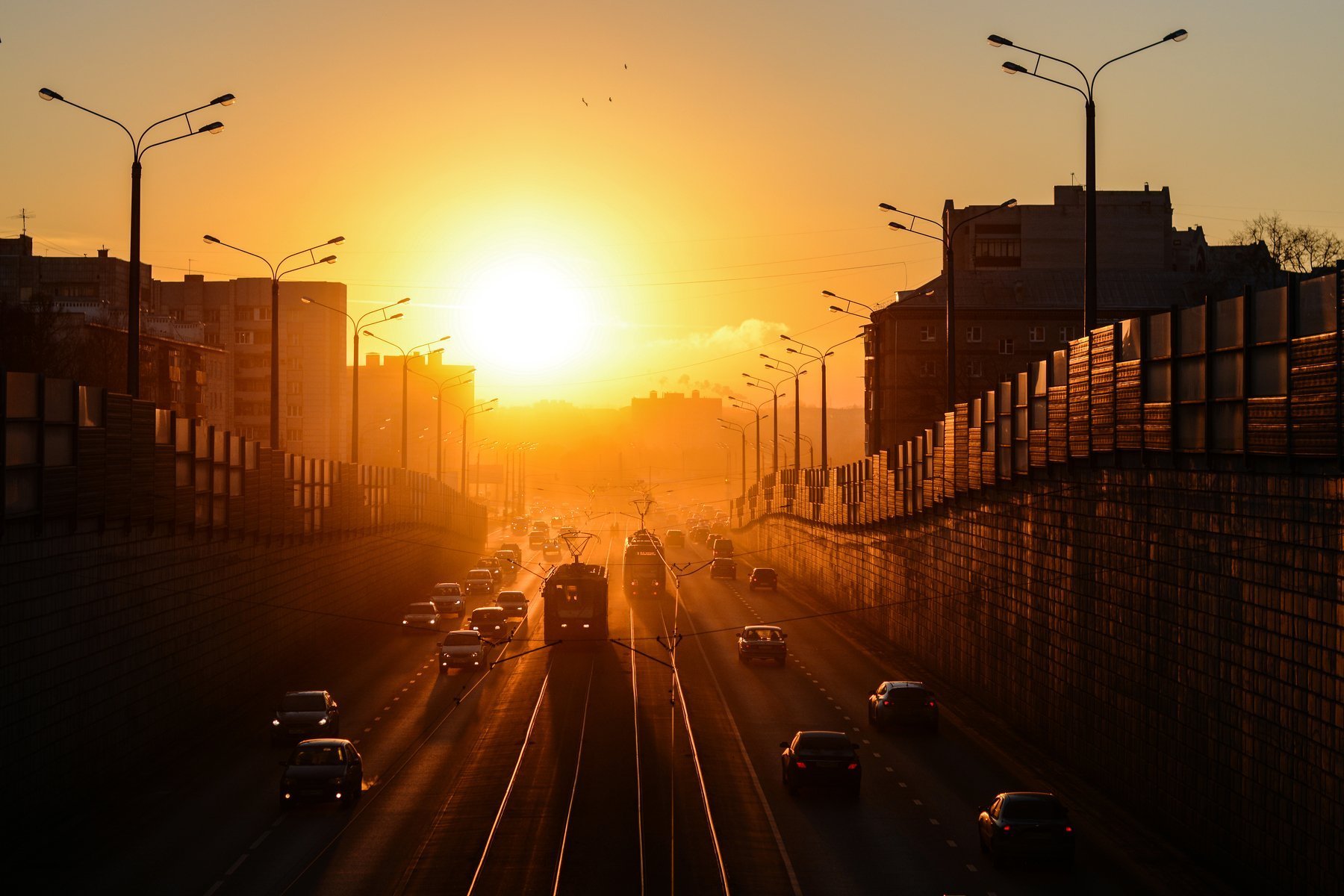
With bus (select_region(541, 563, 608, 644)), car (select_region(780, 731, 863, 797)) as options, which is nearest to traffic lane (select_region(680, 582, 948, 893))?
car (select_region(780, 731, 863, 797))

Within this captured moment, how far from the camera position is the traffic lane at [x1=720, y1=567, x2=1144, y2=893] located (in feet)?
79.7

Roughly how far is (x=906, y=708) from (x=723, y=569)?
200 feet

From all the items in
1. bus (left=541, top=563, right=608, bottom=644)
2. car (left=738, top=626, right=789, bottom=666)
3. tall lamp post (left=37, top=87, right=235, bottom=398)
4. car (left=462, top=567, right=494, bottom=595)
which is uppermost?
tall lamp post (left=37, top=87, right=235, bottom=398)

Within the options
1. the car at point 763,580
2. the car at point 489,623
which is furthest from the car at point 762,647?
the car at point 763,580

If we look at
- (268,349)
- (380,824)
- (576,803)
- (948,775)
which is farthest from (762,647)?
(268,349)

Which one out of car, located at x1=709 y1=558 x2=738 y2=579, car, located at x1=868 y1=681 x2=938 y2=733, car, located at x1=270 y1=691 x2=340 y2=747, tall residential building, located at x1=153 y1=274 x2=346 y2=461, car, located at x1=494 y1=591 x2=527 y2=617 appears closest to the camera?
car, located at x1=270 y1=691 x2=340 y2=747

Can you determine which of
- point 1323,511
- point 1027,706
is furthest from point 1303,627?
point 1027,706

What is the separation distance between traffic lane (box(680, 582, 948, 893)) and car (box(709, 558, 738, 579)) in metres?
44.7

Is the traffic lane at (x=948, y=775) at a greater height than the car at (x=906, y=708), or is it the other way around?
Answer: the car at (x=906, y=708)

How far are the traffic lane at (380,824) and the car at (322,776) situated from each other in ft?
0.98

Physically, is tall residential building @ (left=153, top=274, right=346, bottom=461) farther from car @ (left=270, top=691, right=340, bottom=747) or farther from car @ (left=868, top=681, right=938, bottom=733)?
car @ (left=868, top=681, right=938, bottom=733)

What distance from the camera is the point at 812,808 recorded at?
98.0ft

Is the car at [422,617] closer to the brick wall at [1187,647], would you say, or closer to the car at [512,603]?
the car at [512,603]

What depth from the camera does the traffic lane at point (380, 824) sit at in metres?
23.9
